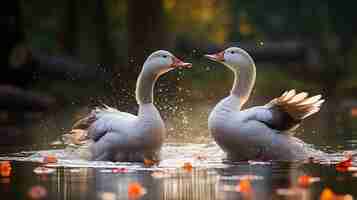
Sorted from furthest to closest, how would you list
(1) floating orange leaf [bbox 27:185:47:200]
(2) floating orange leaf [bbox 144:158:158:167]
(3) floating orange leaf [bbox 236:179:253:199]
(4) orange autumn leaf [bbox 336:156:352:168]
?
(2) floating orange leaf [bbox 144:158:158:167], (4) orange autumn leaf [bbox 336:156:352:168], (1) floating orange leaf [bbox 27:185:47:200], (3) floating orange leaf [bbox 236:179:253:199]

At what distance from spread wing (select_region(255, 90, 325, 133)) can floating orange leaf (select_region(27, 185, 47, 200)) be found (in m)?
3.60

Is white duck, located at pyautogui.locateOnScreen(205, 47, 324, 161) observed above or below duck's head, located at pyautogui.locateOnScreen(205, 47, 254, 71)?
below

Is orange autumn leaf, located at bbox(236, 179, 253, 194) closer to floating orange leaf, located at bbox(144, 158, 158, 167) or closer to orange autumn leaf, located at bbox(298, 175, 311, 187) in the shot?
orange autumn leaf, located at bbox(298, 175, 311, 187)

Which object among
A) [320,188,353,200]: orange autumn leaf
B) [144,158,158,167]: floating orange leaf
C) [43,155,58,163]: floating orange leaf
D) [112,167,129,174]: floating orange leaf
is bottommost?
[320,188,353,200]: orange autumn leaf

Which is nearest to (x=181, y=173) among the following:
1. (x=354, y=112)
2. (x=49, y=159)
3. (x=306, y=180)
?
(x=306, y=180)

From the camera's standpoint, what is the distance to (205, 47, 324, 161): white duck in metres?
12.8

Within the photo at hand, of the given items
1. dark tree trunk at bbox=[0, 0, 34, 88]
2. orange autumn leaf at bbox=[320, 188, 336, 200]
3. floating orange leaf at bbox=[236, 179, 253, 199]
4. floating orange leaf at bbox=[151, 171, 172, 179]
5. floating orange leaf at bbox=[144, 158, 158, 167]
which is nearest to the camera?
orange autumn leaf at bbox=[320, 188, 336, 200]

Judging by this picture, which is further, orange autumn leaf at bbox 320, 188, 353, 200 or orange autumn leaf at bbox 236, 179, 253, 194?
orange autumn leaf at bbox 236, 179, 253, 194

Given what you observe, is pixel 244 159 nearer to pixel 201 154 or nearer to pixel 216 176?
pixel 201 154

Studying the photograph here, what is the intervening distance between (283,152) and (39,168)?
276 centimetres

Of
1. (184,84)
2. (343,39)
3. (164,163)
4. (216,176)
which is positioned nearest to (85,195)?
(216,176)

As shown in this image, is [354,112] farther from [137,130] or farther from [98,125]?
[137,130]

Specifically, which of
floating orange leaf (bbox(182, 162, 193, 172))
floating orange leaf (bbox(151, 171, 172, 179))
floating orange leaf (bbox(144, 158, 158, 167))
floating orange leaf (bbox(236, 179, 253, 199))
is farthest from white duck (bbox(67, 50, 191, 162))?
floating orange leaf (bbox(236, 179, 253, 199))

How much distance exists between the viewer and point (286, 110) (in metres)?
13.0
